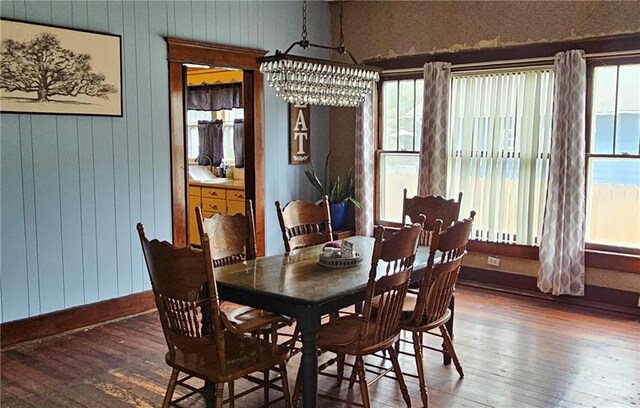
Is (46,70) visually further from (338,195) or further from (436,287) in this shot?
(338,195)

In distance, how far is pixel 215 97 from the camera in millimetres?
7688

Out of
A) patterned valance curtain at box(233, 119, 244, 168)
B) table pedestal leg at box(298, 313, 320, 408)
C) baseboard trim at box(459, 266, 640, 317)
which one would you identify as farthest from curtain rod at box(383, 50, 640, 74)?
table pedestal leg at box(298, 313, 320, 408)

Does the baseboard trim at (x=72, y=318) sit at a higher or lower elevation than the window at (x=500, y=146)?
lower

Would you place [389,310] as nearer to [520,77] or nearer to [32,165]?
[32,165]

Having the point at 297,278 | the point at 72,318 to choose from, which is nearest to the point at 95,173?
the point at 72,318

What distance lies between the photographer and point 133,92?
4.72 metres

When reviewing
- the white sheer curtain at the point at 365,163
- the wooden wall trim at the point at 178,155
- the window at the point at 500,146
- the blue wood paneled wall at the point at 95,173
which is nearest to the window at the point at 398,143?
the window at the point at 500,146

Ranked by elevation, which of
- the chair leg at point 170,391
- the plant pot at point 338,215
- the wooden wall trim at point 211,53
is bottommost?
the chair leg at point 170,391

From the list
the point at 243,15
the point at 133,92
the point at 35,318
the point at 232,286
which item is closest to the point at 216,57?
the point at 243,15

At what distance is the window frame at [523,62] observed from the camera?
4754mm

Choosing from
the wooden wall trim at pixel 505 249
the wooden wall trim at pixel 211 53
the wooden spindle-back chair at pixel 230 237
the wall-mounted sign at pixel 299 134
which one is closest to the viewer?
the wooden spindle-back chair at pixel 230 237

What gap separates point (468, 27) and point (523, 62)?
26.1 inches

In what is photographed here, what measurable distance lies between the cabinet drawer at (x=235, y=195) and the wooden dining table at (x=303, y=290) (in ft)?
11.5

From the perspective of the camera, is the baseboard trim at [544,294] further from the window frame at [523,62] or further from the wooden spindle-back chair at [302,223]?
the wooden spindle-back chair at [302,223]
